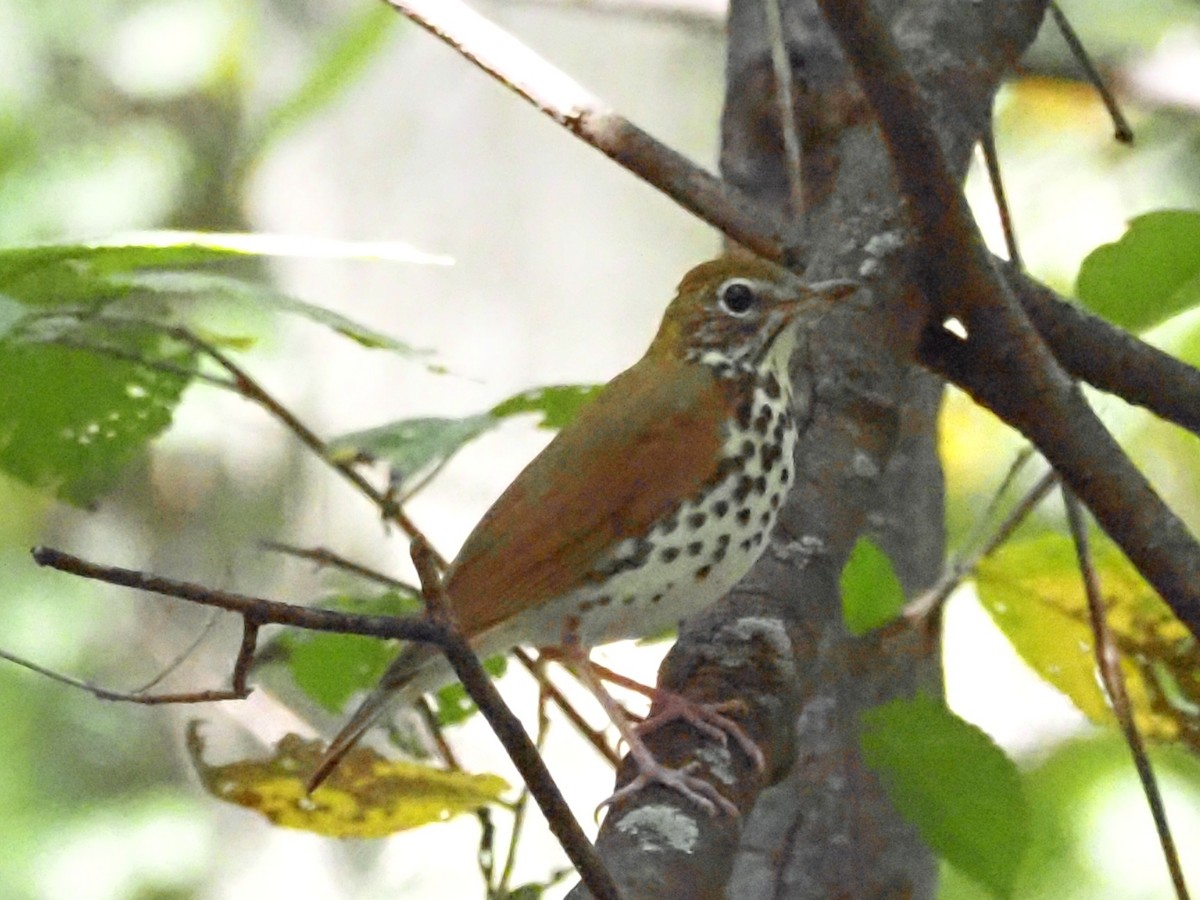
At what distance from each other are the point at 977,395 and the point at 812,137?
1.19ft

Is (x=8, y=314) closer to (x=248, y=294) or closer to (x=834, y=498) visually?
(x=248, y=294)

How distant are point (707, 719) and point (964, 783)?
8.8 inches

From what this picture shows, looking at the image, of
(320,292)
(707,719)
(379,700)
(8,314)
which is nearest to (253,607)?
(8,314)

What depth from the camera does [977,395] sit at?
1422 mm

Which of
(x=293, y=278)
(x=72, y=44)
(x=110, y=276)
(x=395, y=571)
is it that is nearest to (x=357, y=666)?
(x=110, y=276)

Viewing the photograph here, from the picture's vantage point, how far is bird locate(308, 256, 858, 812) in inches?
51.6

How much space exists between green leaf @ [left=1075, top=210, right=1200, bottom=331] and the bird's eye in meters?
0.31

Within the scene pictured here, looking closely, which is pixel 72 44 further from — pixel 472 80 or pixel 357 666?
pixel 357 666

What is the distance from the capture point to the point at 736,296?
5.08 feet

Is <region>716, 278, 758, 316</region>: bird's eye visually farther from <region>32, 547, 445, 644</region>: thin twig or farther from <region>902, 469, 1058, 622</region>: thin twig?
<region>32, 547, 445, 644</region>: thin twig

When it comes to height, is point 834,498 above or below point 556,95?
below

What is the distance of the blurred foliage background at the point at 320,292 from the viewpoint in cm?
298

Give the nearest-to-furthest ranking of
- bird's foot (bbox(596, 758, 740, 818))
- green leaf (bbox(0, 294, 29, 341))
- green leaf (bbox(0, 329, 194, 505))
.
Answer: green leaf (bbox(0, 294, 29, 341)), bird's foot (bbox(596, 758, 740, 818)), green leaf (bbox(0, 329, 194, 505))

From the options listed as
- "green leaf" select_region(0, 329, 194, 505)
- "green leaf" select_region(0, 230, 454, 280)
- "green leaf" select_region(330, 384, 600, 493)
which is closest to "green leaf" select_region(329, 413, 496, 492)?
"green leaf" select_region(330, 384, 600, 493)
